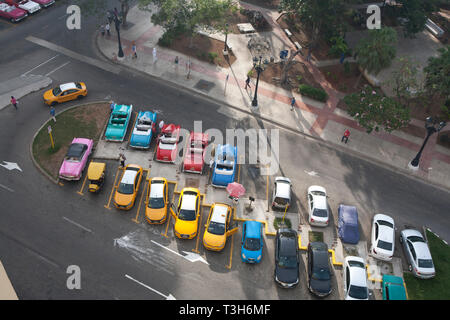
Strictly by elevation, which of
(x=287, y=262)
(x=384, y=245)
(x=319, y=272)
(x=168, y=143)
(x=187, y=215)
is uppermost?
(x=384, y=245)

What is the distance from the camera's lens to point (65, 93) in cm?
3419

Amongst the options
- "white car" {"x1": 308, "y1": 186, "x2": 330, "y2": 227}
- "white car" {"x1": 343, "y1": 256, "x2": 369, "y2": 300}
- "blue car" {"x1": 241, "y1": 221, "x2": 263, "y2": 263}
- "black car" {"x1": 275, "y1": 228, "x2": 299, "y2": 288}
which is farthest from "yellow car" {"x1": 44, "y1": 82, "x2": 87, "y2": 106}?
"white car" {"x1": 343, "y1": 256, "x2": 369, "y2": 300}

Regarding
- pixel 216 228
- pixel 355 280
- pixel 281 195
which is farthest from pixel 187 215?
pixel 355 280

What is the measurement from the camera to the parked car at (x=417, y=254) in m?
24.5

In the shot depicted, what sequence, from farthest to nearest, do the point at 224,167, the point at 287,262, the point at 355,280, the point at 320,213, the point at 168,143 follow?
1. the point at 168,143
2. the point at 224,167
3. the point at 320,213
4. the point at 287,262
5. the point at 355,280

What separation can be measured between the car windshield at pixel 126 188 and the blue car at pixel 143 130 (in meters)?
4.66

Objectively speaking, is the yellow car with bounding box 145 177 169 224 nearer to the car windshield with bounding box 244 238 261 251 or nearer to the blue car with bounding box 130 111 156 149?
the blue car with bounding box 130 111 156 149

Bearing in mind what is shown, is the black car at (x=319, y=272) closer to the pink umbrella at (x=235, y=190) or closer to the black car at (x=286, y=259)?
the black car at (x=286, y=259)

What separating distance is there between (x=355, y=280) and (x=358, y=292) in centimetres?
69

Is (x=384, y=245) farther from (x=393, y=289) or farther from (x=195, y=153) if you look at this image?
(x=195, y=153)

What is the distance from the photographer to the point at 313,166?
3134 centimetres

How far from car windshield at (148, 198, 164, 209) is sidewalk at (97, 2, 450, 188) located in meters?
13.3

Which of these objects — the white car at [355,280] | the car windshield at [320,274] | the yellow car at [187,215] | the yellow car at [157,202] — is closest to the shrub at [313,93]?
the yellow car at [187,215]
